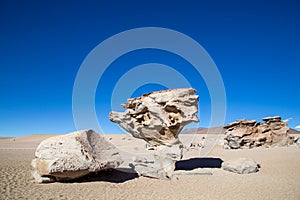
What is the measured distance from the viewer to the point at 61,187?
9695mm

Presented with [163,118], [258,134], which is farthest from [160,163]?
[258,134]

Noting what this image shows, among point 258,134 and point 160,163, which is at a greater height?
point 258,134

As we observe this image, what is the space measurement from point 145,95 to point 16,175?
8.34 meters

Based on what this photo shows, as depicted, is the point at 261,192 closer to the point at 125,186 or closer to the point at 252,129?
the point at 125,186

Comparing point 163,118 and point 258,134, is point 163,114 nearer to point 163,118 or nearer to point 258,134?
point 163,118

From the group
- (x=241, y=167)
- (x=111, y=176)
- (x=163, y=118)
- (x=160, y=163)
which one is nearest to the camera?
(x=111, y=176)

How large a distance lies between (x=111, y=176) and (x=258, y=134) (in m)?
22.5

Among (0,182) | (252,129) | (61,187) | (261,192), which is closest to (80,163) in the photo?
(61,187)

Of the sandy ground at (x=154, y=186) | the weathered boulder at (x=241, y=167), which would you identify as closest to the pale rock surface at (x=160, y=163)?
the sandy ground at (x=154, y=186)

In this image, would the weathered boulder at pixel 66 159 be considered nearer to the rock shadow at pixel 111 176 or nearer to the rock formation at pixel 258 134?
the rock shadow at pixel 111 176

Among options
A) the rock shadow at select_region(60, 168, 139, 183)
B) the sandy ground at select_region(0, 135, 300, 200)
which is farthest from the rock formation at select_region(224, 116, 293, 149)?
the rock shadow at select_region(60, 168, 139, 183)

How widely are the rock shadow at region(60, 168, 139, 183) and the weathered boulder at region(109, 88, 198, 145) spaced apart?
302 centimetres

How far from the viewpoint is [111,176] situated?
1231 centimetres

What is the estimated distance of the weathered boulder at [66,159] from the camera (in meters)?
9.94
